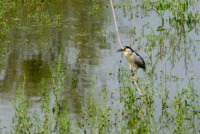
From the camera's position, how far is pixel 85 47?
418 inches

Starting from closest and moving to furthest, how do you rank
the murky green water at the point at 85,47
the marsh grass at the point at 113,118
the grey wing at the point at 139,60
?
1. the marsh grass at the point at 113,118
2. the murky green water at the point at 85,47
3. the grey wing at the point at 139,60

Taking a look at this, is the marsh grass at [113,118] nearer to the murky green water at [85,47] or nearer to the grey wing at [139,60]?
the murky green water at [85,47]

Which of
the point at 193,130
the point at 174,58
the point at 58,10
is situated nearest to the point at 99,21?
the point at 58,10

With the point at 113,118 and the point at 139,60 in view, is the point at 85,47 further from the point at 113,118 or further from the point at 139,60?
the point at 113,118

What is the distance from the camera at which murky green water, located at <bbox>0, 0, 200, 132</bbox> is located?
795 centimetres

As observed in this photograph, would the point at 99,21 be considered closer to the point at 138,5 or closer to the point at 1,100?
the point at 138,5

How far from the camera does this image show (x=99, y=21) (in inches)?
519

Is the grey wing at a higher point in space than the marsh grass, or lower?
higher

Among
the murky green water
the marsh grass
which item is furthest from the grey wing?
the marsh grass

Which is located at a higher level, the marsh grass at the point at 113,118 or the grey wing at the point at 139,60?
the grey wing at the point at 139,60

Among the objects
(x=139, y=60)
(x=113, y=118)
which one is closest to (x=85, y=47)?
(x=139, y=60)

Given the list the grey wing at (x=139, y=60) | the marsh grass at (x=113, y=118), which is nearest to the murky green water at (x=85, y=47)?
the marsh grass at (x=113, y=118)

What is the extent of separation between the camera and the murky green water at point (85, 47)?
26.1ft

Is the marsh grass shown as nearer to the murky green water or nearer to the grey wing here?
the murky green water
